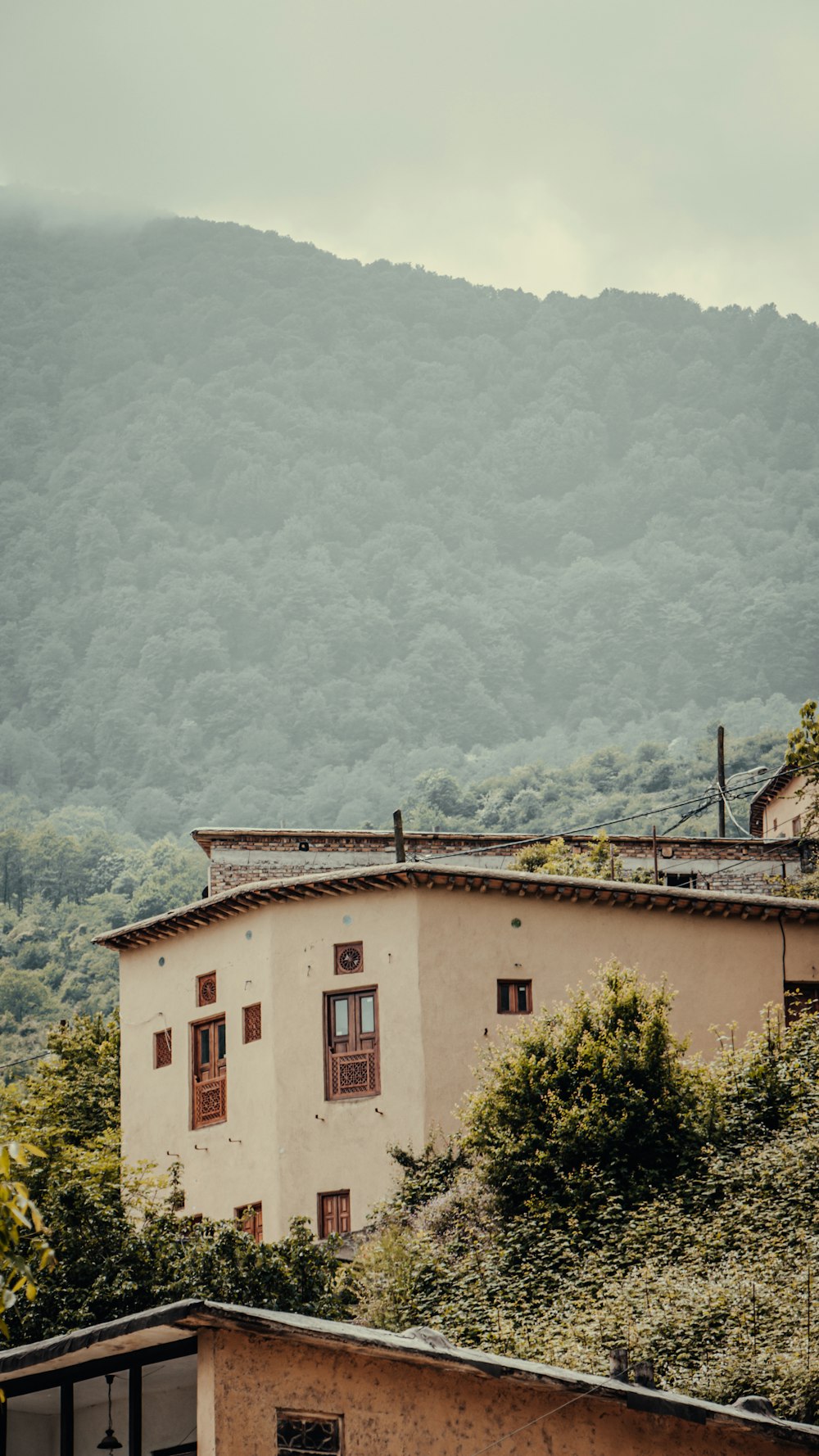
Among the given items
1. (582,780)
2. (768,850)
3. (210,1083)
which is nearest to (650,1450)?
(210,1083)

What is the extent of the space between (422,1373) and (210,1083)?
2271 cm

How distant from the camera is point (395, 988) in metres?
36.2

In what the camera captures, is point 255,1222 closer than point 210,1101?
Yes

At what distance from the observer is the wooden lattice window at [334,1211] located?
1383 inches

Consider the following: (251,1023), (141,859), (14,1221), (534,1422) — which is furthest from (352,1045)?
(141,859)

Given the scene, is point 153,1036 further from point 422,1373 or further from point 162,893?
point 162,893

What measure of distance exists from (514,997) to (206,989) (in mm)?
6450

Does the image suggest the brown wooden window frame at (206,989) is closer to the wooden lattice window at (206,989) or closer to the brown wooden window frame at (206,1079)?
the wooden lattice window at (206,989)

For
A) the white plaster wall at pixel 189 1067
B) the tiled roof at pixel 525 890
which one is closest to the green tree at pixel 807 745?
the tiled roof at pixel 525 890

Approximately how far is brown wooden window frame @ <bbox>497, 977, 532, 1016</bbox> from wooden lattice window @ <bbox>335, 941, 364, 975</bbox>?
2629 mm

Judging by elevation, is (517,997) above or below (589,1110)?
above

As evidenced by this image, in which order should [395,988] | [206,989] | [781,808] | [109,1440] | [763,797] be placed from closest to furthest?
[109,1440]
[395,988]
[206,989]
[781,808]
[763,797]

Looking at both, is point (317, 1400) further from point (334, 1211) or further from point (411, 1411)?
point (334, 1211)

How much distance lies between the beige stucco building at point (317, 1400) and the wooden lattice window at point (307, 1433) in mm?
10
